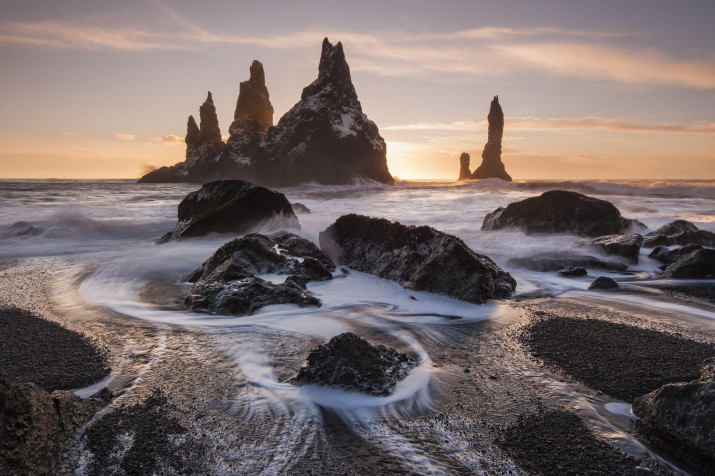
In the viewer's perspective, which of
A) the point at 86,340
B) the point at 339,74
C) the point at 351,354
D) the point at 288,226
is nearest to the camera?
the point at 351,354

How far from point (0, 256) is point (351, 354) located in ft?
27.6

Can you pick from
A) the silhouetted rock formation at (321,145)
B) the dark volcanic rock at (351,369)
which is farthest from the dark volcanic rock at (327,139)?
the dark volcanic rock at (351,369)

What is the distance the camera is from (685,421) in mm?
2033

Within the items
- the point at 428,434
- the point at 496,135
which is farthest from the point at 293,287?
the point at 496,135

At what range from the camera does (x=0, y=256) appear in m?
7.90

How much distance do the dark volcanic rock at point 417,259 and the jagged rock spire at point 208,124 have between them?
268ft

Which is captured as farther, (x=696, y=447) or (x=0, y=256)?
(x=0, y=256)

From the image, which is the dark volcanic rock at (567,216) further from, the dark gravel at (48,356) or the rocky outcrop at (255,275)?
the dark gravel at (48,356)

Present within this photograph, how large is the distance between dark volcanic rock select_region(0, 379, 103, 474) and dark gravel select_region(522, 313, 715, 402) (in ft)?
9.83

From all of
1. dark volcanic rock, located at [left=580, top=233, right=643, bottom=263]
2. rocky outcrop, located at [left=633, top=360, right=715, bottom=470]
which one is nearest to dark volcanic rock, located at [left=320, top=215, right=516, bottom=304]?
rocky outcrop, located at [left=633, top=360, right=715, bottom=470]

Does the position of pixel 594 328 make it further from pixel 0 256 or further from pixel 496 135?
pixel 496 135

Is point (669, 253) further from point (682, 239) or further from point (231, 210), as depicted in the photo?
point (231, 210)

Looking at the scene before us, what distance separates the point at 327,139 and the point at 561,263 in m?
59.6

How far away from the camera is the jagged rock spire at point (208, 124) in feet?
267
